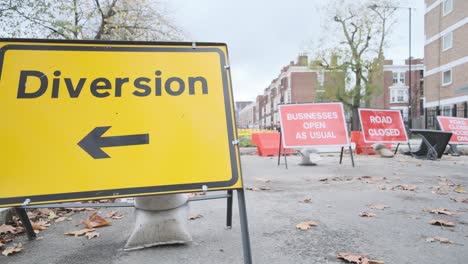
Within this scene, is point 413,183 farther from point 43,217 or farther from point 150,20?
point 150,20

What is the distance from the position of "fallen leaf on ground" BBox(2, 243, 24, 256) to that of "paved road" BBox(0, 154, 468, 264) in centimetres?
5

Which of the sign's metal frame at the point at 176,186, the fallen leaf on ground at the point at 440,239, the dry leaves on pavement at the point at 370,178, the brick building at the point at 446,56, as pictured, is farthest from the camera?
the brick building at the point at 446,56

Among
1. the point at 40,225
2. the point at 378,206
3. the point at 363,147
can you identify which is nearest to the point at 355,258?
the point at 378,206

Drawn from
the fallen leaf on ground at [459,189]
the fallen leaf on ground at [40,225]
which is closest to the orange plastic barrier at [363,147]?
the fallen leaf on ground at [459,189]

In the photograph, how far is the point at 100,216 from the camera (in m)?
3.78

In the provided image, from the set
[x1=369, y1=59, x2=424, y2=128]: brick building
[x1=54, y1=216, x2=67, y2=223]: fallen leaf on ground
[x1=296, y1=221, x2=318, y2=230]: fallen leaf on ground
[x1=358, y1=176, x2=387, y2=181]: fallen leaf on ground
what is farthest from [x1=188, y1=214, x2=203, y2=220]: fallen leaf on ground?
[x1=369, y1=59, x2=424, y2=128]: brick building

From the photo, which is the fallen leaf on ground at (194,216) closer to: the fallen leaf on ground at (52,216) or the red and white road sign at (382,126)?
the fallen leaf on ground at (52,216)

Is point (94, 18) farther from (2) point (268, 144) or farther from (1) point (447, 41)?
(1) point (447, 41)

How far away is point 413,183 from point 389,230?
2971 millimetres

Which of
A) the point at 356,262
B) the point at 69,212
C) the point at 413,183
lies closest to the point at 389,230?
the point at 356,262

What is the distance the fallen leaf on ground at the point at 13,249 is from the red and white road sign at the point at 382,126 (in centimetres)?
901

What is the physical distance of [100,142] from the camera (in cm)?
218

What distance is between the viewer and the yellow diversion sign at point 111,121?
82.4 inches

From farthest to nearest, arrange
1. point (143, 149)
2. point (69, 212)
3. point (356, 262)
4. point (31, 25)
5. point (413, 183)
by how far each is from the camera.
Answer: point (31, 25) < point (413, 183) < point (69, 212) < point (356, 262) < point (143, 149)
